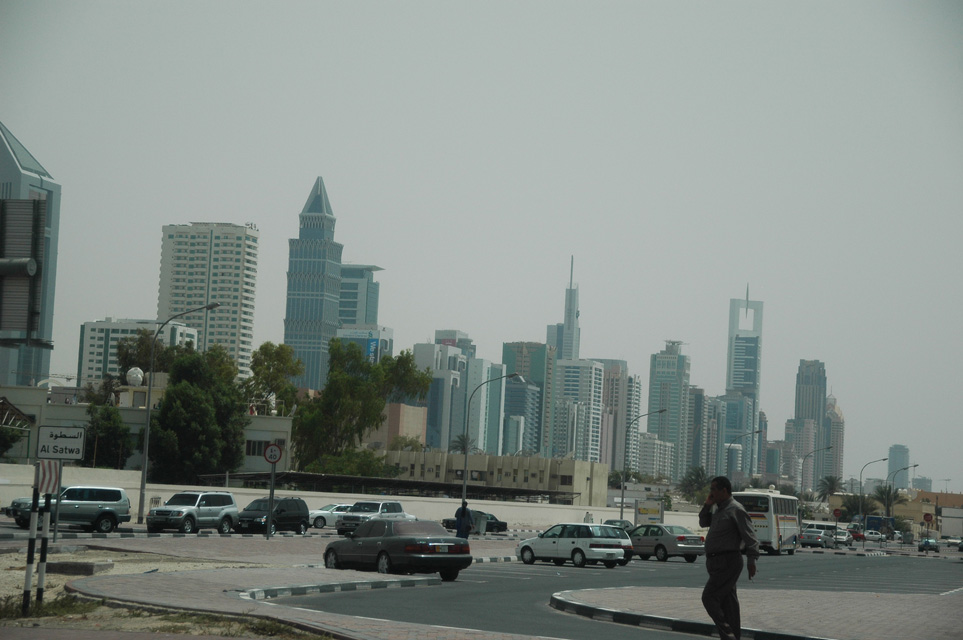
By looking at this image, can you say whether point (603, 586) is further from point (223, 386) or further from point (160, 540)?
point (223, 386)

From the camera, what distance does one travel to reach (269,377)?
99188mm

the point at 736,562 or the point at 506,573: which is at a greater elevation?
the point at 736,562

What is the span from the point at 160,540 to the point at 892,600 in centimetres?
2132

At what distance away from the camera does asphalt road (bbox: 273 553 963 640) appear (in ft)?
50.6

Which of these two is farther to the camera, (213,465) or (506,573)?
(213,465)

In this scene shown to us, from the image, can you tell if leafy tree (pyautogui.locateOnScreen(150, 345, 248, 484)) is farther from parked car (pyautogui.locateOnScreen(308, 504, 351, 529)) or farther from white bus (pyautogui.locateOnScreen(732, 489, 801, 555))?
white bus (pyautogui.locateOnScreen(732, 489, 801, 555))

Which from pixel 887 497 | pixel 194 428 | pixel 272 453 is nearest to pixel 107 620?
pixel 272 453

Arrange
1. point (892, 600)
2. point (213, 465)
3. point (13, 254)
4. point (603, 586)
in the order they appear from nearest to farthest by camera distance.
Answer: point (13, 254)
point (892, 600)
point (603, 586)
point (213, 465)

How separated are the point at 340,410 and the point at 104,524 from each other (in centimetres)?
5274

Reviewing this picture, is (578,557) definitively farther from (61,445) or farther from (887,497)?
(887,497)

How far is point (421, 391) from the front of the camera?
98.4 m

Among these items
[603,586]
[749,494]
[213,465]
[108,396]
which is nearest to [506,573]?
[603,586]

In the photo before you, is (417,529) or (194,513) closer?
(417,529)

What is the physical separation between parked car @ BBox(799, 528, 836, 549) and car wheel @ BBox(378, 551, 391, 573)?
2108 inches
